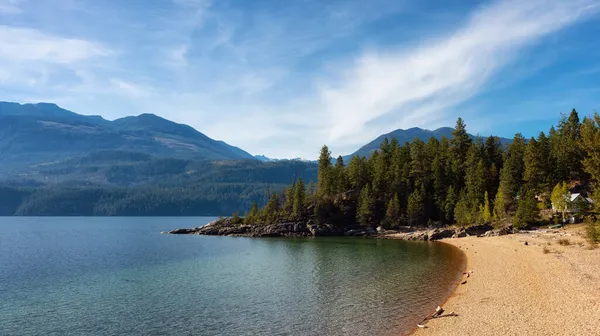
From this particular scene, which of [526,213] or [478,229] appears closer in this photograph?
[526,213]

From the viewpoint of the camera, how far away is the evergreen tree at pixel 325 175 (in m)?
135

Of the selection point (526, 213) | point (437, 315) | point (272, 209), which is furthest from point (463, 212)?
point (437, 315)

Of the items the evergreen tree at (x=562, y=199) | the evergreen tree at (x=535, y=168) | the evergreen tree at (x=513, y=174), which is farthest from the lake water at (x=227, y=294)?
the evergreen tree at (x=535, y=168)

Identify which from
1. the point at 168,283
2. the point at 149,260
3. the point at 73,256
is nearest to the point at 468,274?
the point at 168,283

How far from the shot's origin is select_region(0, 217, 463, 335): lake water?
93.9 ft

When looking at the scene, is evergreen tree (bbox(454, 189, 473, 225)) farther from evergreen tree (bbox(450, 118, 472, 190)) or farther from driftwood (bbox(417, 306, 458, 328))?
driftwood (bbox(417, 306, 458, 328))

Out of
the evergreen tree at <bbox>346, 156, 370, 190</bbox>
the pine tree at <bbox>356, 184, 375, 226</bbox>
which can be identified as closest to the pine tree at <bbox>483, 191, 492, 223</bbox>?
the pine tree at <bbox>356, 184, 375, 226</bbox>

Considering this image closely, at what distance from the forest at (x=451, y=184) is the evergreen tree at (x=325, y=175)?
35 cm

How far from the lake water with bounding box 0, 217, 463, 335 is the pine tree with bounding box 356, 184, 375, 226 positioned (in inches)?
2059

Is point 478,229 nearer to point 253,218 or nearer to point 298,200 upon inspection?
point 298,200

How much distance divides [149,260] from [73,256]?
18.9m

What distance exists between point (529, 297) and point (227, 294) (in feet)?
89.7

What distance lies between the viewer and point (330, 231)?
4867 inches

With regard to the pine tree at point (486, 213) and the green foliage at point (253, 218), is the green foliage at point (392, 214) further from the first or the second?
the green foliage at point (253, 218)
